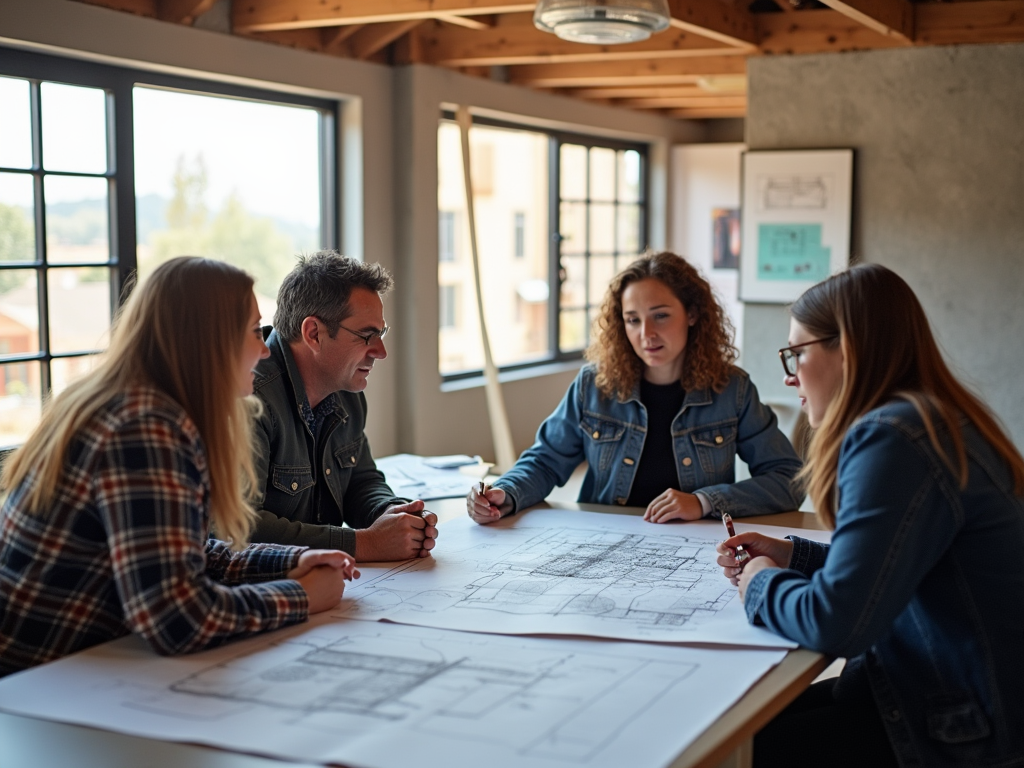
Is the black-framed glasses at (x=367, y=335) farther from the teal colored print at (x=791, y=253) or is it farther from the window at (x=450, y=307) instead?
the window at (x=450, y=307)

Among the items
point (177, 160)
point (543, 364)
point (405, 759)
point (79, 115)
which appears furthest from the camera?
point (543, 364)

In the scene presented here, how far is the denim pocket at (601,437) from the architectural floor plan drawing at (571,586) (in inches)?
14.1

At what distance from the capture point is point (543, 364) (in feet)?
25.7

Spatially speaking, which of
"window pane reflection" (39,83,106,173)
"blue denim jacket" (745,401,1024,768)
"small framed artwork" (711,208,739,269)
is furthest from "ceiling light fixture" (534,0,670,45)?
"small framed artwork" (711,208,739,269)

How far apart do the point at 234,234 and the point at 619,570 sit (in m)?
4.40

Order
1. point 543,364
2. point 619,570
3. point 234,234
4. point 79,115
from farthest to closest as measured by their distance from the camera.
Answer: point 543,364 → point 234,234 → point 79,115 → point 619,570

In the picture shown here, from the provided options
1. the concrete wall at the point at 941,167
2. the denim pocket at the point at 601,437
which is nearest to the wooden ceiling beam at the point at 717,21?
the concrete wall at the point at 941,167

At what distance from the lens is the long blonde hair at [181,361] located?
162 centimetres

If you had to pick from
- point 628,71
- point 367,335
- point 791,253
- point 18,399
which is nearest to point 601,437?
point 367,335

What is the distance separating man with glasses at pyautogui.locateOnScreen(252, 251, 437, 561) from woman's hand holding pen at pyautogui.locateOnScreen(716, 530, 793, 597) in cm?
62

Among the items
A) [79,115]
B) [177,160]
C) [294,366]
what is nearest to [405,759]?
[294,366]

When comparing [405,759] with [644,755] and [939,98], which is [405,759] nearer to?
[644,755]

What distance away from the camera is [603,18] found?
301 centimetres

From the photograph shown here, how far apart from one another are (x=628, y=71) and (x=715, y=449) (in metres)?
4.22
